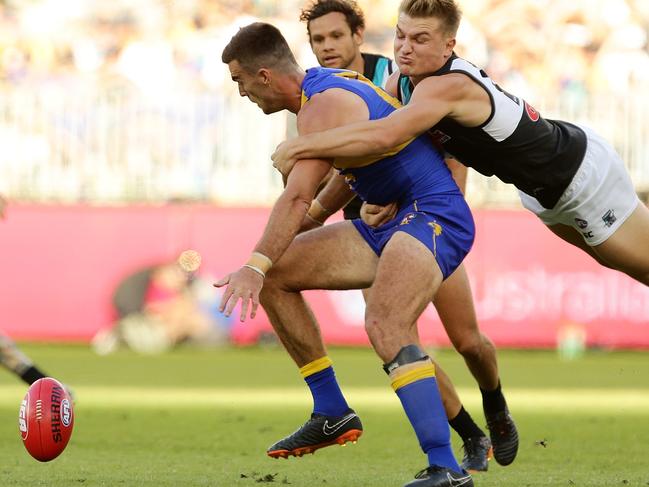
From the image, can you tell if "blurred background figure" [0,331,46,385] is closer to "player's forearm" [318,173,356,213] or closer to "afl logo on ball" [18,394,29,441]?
"afl logo on ball" [18,394,29,441]

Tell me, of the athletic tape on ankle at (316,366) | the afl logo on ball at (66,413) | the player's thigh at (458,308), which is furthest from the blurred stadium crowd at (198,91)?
the afl logo on ball at (66,413)

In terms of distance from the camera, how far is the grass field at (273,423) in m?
6.80

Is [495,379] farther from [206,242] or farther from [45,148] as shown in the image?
[45,148]

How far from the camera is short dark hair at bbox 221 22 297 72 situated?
6.21 meters

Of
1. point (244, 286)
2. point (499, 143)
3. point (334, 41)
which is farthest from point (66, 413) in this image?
point (334, 41)

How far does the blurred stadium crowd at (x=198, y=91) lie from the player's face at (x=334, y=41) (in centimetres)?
1002

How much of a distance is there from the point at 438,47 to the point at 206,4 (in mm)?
15794

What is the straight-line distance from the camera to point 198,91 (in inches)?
790

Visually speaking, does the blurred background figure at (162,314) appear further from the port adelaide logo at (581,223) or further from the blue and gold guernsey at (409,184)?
the blue and gold guernsey at (409,184)

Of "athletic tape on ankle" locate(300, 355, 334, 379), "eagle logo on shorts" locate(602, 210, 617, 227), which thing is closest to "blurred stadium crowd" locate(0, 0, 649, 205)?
"eagle logo on shorts" locate(602, 210, 617, 227)

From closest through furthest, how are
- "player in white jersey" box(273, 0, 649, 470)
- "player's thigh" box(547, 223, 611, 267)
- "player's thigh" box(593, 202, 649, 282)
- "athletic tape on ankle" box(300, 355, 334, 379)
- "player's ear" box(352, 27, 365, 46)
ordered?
1. "player in white jersey" box(273, 0, 649, 470)
2. "athletic tape on ankle" box(300, 355, 334, 379)
3. "player's thigh" box(593, 202, 649, 282)
4. "player's thigh" box(547, 223, 611, 267)
5. "player's ear" box(352, 27, 365, 46)

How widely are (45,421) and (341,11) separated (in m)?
3.65

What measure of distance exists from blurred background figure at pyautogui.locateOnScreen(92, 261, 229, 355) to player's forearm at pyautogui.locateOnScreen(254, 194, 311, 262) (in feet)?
38.8

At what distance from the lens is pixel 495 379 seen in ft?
24.6
